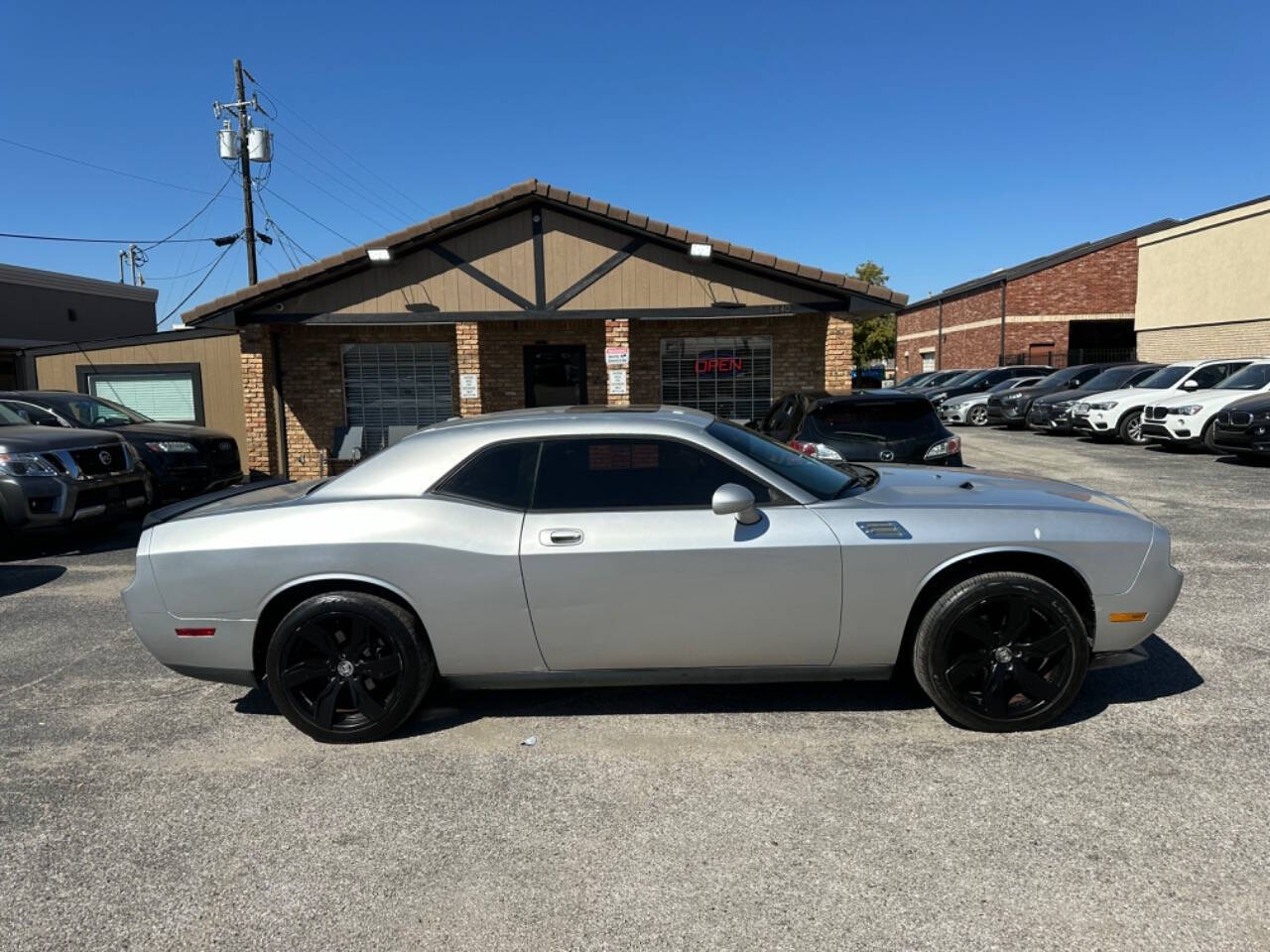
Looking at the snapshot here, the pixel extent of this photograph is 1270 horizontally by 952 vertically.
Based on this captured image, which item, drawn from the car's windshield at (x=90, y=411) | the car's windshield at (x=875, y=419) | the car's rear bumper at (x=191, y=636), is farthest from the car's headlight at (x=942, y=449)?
the car's windshield at (x=90, y=411)

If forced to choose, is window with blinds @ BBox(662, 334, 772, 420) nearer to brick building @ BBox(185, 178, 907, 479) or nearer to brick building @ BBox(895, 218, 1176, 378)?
brick building @ BBox(185, 178, 907, 479)

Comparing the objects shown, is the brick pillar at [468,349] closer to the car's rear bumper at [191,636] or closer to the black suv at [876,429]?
the black suv at [876,429]

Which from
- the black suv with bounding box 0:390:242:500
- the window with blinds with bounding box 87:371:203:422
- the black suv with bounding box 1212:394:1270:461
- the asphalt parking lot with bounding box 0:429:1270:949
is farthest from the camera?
the window with blinds with bounding box 87:371:203:422

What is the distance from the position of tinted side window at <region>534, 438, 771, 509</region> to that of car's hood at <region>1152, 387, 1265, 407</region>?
1315 cm

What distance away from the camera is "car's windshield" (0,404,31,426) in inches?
372

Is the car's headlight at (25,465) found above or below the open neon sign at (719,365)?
below

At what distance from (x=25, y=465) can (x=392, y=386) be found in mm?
6341

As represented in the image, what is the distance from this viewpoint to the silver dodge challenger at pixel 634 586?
11.8ft

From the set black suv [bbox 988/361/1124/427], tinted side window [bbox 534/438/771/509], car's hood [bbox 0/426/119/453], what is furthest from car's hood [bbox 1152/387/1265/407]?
car's hood [bbox 0/426/119/453]

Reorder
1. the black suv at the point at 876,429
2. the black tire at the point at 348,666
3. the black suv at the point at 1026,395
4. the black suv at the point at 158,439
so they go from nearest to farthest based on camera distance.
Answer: the black tire at the point at 348,666 → the black suv at the point at 876,429 → the black suv at the point at 158,439 → the black suv at the point at 1026,395

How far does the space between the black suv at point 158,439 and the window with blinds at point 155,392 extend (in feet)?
8.98

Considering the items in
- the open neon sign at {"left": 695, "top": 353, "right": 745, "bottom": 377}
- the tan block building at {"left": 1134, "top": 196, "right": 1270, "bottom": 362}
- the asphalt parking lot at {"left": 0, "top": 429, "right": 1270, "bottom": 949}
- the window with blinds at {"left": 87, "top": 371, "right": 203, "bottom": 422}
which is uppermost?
the tan block building at {"left": 1134, "top": 196, "right": 1270, "bottom": 362}

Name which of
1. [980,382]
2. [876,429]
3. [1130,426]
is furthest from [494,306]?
[980,382]

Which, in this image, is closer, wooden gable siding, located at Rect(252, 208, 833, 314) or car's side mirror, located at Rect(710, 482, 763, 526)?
car's side mirror, located at Rect(710, 482, 763, 526)
